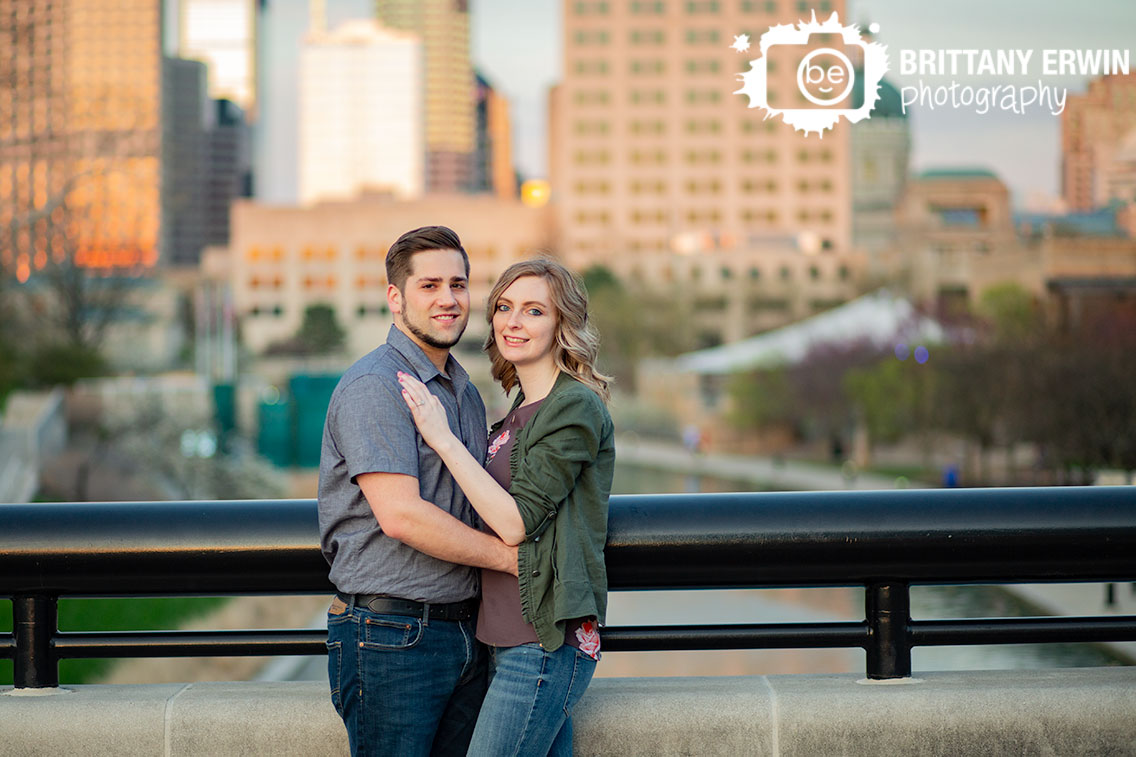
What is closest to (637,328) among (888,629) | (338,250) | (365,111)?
(338,250)

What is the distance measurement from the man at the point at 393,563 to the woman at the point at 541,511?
0.07 metres

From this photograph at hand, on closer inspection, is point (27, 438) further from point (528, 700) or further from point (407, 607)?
point (528, 700)

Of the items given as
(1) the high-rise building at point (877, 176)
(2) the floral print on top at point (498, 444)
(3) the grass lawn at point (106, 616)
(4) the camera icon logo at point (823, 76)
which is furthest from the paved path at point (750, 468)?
(1) the high-rise building at point (877, 176)

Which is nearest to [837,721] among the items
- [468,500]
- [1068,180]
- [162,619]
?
[468,500]

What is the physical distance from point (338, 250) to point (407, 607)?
401 ft

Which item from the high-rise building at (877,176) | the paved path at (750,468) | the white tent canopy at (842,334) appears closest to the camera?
the paved path at (750,468)

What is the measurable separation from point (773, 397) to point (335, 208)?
82.6m

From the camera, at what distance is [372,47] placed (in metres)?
191

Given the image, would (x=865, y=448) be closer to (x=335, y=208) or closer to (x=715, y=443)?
(x=715, y=443)

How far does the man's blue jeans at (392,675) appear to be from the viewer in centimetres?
281

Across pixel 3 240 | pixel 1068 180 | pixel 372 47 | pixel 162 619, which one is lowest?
pixel 162 619

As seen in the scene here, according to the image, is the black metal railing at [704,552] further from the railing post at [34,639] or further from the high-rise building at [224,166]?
the high-rise building at [224,166]

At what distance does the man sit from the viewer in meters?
2.76

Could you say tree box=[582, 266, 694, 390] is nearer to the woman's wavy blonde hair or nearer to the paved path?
the paved path
